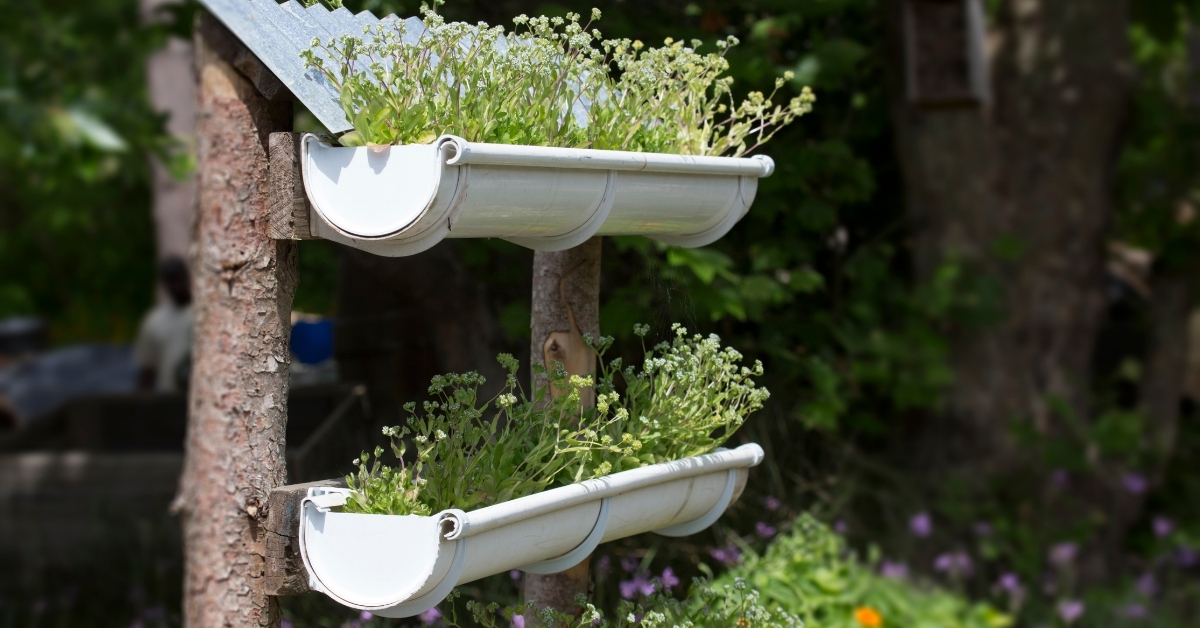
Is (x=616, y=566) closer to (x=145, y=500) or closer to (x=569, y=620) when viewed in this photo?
(x=569, y=620)

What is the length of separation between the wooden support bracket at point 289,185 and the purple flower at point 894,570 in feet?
9.05

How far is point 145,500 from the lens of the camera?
5074 millimetres

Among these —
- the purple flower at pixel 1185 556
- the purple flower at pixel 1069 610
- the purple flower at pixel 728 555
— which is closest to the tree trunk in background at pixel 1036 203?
the purple flower at pixel 1069 610

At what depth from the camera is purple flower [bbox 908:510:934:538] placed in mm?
4141

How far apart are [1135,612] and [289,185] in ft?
13.2

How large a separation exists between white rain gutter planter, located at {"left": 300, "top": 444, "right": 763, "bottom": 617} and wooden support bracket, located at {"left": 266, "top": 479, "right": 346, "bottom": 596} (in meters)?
0.13

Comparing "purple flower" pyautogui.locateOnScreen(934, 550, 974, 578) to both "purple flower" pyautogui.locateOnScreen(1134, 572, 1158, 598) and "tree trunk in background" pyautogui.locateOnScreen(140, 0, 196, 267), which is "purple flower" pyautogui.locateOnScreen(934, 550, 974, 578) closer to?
"purple flower" pyautogui.locateOnScreen(1134, 572, 1158, 598)

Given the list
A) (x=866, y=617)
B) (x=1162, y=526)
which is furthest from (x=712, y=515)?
(x=1162, y=526)

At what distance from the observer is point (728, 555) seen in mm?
3150

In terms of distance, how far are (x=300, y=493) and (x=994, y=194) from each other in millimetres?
3972

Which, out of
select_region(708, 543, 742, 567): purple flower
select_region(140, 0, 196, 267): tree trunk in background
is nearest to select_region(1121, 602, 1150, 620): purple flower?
select_region(708, 543, 742, 567): purple flower

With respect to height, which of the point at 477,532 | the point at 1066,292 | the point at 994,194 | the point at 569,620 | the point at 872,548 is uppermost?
the point at 994,194

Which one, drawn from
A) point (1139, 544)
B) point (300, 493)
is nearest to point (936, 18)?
point (1139, 544)

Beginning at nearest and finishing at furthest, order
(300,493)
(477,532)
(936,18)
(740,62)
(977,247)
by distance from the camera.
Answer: (477,532), (300,493), (740,62), (936,18), (977,247)
